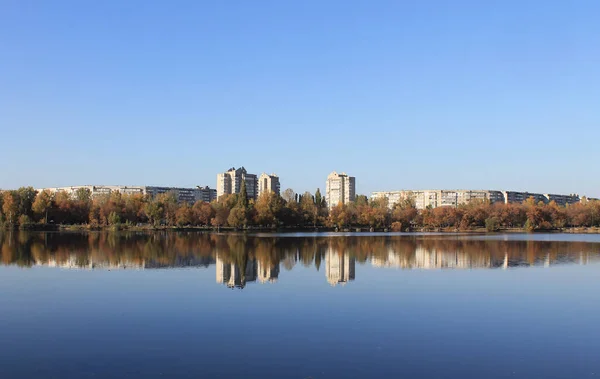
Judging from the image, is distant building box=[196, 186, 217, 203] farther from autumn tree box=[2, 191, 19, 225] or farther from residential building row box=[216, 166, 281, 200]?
autumn tree box=[2, 191, 19, 225]

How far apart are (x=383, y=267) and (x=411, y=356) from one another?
16566mm

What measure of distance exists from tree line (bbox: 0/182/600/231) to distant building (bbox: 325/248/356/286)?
4633 centimetres

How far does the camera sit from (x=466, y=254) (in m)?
35.1

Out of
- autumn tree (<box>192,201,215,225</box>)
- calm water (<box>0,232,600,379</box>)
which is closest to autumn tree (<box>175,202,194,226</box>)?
autumn tree (<box>192,201,215,225</box>)

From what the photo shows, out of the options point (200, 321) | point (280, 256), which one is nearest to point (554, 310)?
point (200, 321)

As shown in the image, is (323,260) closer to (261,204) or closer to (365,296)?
(365,296)

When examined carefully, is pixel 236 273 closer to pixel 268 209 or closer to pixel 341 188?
pixel 268 209

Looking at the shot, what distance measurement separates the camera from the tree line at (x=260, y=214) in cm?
7812

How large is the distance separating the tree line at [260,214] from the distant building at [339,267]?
46325 mm

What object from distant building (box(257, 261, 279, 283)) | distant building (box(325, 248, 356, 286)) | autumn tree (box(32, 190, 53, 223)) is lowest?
distant building (box(325, 248, 356, 286))

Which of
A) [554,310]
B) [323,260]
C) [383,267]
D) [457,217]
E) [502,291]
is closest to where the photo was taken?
[554,310]

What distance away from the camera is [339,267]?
26.9 m

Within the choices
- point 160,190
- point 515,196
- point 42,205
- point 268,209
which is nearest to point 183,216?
point 268,209

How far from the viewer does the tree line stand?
256 feet
